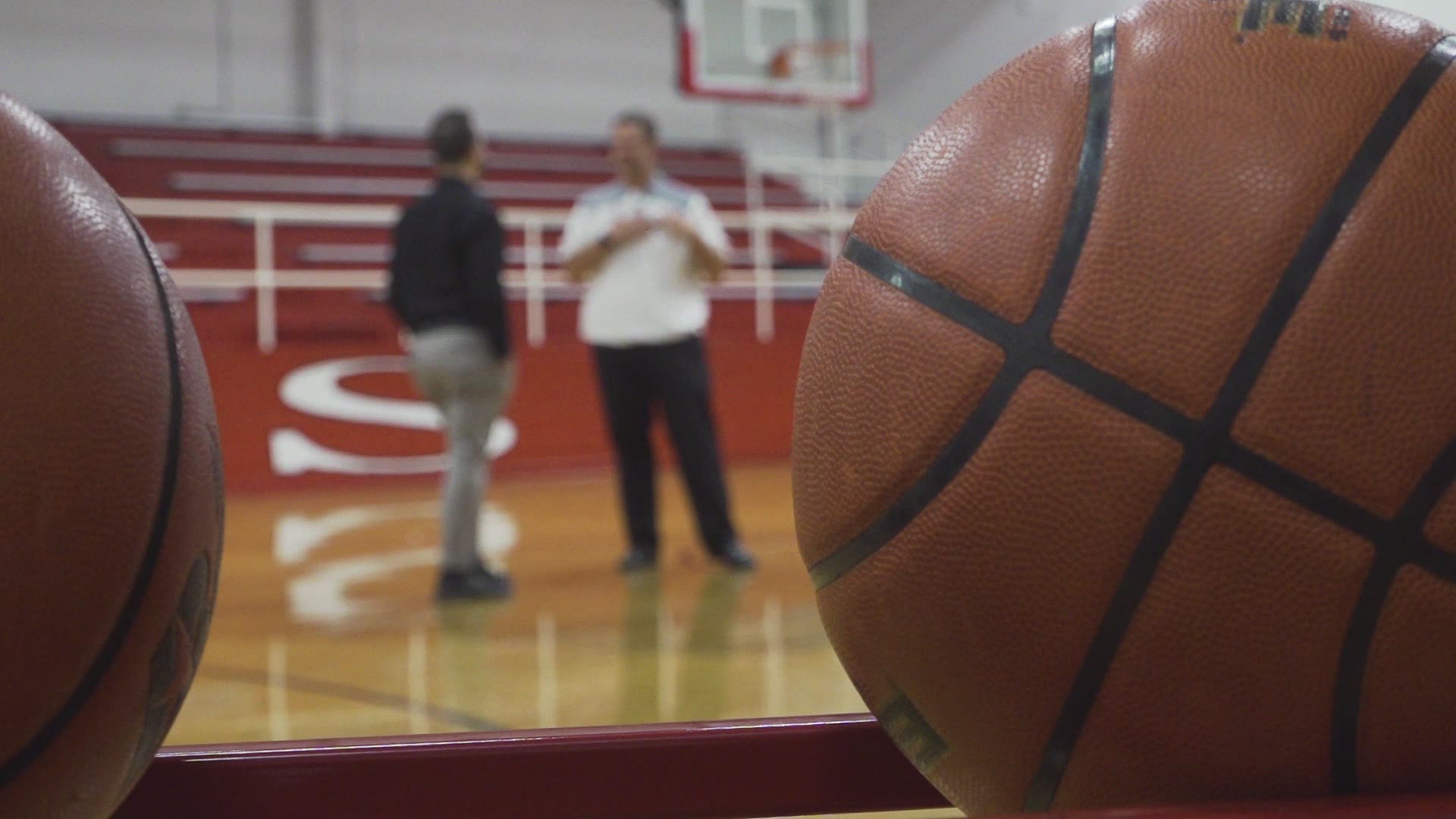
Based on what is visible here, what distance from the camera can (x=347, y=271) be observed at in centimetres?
994

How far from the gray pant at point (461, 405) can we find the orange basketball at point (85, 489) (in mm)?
2451

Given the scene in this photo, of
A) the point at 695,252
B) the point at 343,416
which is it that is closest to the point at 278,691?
the point at 695,252

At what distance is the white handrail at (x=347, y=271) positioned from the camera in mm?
7547

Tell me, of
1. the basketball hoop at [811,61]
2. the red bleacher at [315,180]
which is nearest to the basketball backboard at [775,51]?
the basketball hoop at [811,61]

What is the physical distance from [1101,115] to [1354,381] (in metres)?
0.27

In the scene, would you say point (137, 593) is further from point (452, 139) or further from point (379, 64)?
point (379, 64)

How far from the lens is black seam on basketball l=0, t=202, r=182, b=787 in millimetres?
1001

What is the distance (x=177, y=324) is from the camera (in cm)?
115

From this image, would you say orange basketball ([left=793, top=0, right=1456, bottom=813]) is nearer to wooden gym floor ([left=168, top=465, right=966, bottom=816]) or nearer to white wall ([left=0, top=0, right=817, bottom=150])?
wooden gym floor ([left=168, top=465, right=966, bottom=816])

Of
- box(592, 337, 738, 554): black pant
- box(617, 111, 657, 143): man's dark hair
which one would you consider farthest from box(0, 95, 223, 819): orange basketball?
box(617, 111, 657, 143): man's dark hair

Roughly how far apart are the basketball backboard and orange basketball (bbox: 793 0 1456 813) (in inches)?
310

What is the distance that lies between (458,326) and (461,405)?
0.21 m

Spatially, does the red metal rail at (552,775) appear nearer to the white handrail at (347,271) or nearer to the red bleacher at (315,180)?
the white handrail at (347,271)

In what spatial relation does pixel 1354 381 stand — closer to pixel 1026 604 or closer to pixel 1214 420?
pixel 1214 420
